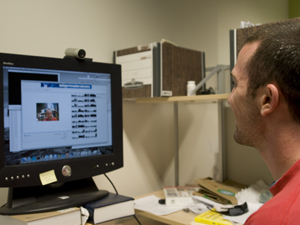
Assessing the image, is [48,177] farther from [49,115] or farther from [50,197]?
[49,115]

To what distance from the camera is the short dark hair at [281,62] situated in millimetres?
643

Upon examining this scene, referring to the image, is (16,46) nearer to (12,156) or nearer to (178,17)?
(12,156)

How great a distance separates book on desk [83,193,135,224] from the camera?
1.17 metres

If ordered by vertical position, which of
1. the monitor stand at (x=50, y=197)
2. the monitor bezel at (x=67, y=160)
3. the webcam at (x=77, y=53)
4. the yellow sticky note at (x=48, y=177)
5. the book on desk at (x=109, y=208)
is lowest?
the book on desk at (x=109, y=208)

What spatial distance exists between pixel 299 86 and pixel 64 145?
0.91 metres

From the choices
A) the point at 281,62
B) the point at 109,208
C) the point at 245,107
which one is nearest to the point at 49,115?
the point at 109,208

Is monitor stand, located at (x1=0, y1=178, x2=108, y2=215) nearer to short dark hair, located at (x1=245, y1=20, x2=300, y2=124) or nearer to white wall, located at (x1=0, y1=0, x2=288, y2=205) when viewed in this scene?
white wall, located at (x1=0, y1=0, x2=288, y2=205)

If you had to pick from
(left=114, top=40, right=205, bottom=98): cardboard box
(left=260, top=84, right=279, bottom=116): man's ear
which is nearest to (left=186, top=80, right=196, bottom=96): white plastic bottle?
(left=114, top=40, right=205, bottom=98): cardboard box

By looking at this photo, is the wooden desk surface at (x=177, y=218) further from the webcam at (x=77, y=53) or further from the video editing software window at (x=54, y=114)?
the webcam at (x=77, y=53)

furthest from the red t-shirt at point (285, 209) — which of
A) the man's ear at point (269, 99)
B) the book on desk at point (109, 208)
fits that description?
the book on desk at point (109, 208)

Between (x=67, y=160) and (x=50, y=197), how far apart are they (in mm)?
151

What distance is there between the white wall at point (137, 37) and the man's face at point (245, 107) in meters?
1.04

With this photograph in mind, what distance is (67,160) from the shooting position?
4.09 ft

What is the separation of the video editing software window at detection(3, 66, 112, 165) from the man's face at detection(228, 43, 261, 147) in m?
0.70
